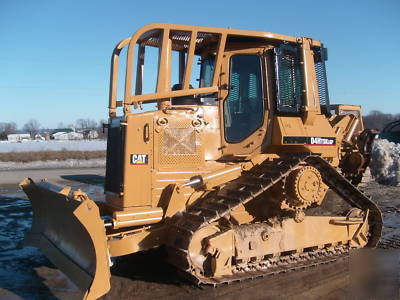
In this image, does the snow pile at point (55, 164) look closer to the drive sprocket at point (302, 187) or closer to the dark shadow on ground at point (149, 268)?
the dark shadow on ground at point (149, 268)

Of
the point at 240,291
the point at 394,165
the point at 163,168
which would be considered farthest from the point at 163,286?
the point at 394,165

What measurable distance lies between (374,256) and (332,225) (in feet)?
3.17

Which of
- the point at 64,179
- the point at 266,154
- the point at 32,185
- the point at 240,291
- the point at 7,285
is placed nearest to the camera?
the point at 240,291

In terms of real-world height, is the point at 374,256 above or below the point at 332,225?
below

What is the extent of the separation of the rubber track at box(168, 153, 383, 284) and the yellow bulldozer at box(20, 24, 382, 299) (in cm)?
2

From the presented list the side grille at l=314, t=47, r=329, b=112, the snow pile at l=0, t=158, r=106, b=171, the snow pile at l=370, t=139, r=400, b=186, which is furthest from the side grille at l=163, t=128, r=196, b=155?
the snow pile at l=0, t=158, r=106, b=171

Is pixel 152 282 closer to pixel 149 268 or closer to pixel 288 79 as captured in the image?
pixel 149 268

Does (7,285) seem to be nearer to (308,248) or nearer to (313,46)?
(308,248)

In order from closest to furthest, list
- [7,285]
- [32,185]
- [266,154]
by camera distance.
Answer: [7,285]
[266,154]
[32,185]

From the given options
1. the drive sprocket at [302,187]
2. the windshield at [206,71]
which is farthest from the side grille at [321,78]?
the windshield at [206,71]

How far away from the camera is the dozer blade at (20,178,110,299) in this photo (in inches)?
182

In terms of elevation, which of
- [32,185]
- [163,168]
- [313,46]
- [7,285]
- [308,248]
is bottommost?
[7,285]

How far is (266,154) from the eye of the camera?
20.4 feet

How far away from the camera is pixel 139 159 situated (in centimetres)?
555
